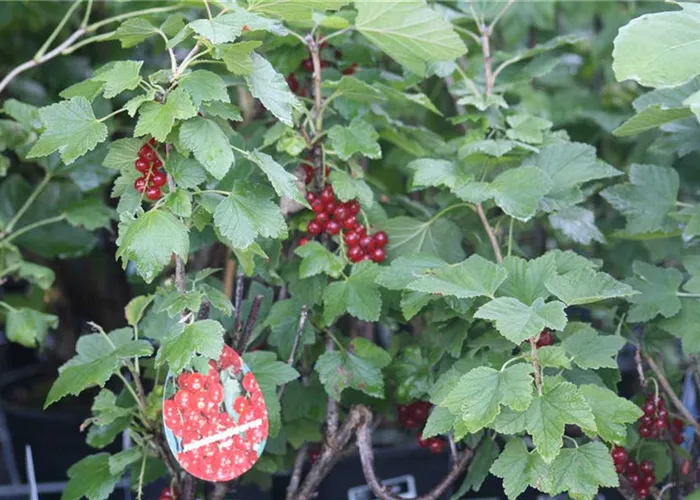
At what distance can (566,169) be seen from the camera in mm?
1017

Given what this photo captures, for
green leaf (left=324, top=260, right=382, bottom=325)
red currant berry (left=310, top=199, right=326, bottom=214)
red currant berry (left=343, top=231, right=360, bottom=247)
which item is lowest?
green leaf (left=324, top=260, right=382, bottom=325)

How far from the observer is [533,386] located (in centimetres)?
82

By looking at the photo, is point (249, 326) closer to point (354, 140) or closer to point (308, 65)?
point (354, 140)

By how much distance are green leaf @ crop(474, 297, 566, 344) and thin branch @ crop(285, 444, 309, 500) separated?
391mm

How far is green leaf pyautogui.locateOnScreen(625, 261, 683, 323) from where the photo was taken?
98cm

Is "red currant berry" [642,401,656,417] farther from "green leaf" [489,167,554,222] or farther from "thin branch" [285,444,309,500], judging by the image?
"thin branch" [285,444,309,500]

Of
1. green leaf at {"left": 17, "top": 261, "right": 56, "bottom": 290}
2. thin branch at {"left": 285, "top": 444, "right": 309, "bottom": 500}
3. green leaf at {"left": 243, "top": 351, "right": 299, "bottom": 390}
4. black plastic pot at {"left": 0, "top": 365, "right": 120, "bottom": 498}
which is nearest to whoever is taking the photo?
green leaf at {"left": 243, "top": 351, "right": 299, "bottom": 390}

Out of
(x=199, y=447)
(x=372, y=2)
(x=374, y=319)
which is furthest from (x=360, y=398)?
(x=372, y=2)

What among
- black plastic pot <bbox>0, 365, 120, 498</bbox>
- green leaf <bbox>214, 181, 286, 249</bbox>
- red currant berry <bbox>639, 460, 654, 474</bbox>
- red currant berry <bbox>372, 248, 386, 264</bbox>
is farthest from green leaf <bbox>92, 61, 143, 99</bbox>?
black plastic pot <bbox>0, 365, 120, 498</bbox>

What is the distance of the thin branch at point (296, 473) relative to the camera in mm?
1066

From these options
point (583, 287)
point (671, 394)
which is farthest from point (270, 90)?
point (671, 394)

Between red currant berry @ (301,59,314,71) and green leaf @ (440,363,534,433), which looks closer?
green leaf @ (440,363,534,433)

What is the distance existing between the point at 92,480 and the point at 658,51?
0.73 metres

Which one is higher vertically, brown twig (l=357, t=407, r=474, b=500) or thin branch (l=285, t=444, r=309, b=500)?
brown twig (l=357, t=407, r=474, b=500)
